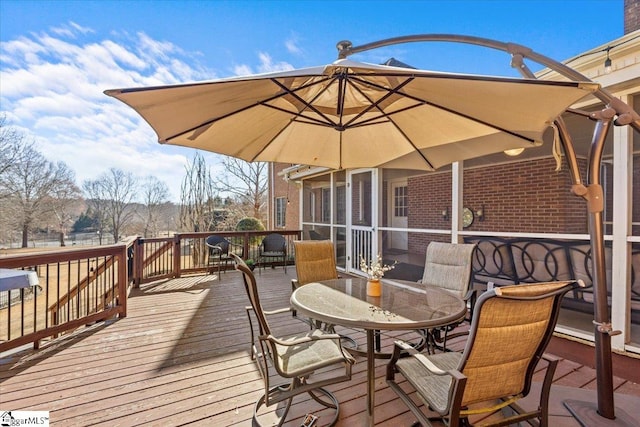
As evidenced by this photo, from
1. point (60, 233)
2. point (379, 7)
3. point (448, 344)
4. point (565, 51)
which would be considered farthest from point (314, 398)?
point (60, 233)

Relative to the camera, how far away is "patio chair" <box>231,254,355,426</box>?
1724 millimetres

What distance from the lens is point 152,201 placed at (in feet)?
76.6

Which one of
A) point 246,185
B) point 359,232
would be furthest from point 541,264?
point 246,185

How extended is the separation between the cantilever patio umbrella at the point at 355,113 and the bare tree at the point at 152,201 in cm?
2322

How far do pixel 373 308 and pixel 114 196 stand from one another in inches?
1104

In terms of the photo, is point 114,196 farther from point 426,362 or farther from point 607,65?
point 607,65

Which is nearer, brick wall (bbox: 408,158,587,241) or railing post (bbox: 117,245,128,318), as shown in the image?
railing post (bbox: 117,245,128,318)

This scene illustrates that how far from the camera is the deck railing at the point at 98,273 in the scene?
2.99 metres

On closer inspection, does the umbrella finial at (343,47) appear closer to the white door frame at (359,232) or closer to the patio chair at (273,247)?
the white door frame at (359,232)

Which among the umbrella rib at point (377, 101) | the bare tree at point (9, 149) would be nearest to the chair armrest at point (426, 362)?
the umbrella rib at point (377, 101)

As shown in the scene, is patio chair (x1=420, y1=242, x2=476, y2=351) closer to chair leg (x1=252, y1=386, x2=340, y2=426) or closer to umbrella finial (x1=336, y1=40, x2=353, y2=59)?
chair leg (x1=252, y1=386, x2=340, y2=426)

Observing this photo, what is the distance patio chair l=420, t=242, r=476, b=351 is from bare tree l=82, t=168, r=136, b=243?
26512 mm

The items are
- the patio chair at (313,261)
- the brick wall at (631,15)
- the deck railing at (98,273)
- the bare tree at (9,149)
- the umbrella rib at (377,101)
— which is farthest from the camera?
the bare tree at (9,149)

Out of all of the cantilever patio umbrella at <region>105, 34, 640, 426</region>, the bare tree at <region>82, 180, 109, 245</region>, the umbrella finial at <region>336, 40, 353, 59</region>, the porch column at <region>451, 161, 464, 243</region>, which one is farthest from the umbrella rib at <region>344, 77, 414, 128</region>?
the bare tree at <region>82, 180, 109, 245</region>
